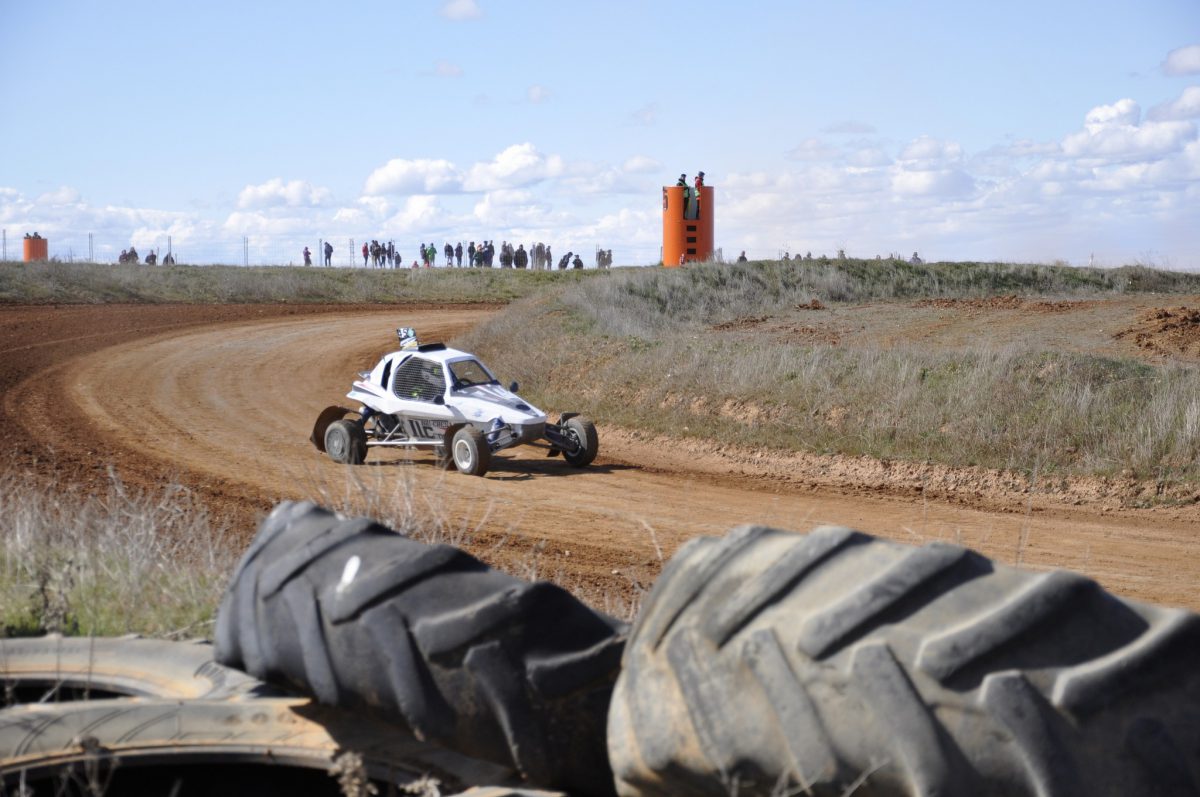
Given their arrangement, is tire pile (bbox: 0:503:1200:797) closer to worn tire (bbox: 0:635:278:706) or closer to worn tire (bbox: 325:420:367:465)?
worn tire (bbox: 0:635:278:706)

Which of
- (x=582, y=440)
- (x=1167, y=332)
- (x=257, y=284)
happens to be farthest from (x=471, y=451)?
(x=257, y=284)

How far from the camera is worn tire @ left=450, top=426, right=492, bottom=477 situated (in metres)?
15.0

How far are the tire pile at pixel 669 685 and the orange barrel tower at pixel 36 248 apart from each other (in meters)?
58.4

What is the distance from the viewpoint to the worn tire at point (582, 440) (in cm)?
1600

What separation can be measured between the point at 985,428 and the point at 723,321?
12940mm

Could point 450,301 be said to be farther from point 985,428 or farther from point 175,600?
point 175,600

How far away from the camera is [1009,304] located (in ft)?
93.6

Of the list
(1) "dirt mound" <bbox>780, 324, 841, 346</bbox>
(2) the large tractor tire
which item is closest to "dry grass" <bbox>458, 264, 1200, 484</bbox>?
(1) "dirt mound" <bbox>780, 324, 841, 346</bbox>

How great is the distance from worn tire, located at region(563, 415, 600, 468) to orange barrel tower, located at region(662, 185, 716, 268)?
2378cm

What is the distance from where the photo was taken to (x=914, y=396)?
1664cm

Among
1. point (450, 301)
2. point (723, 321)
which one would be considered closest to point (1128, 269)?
point (723, 321)

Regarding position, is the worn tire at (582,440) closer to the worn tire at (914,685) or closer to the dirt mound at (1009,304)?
the worn tire at (914,685)

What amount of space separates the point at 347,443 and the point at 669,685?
13.7 m

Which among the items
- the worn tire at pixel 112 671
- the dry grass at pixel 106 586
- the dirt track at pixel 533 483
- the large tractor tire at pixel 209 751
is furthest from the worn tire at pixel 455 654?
the dirt track at pixel 533 483
